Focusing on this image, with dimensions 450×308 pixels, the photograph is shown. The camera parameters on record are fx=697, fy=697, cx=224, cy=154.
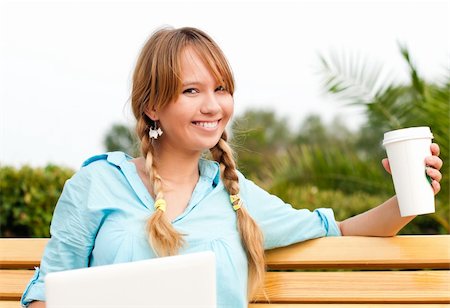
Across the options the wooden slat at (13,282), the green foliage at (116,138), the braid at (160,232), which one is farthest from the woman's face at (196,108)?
the green foliage at (116,138)

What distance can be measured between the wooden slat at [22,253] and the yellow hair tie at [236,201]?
76 centimetres

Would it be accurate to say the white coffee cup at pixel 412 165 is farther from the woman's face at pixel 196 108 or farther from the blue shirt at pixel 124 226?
the woman's face at pixel 196 108

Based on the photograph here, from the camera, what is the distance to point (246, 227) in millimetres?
2393

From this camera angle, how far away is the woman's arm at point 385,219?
7.45 feet

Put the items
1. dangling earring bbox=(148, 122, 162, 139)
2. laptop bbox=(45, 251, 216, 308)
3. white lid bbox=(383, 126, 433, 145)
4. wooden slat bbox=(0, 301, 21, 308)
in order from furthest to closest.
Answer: wooden slat bbox=(0, 301, 21, 308) → dangling earring bbox=(148, 122, 162, 139) → white lid bbox=(383, 126, 433, 145) → laptop bbox=(45, 251, 216, 308)

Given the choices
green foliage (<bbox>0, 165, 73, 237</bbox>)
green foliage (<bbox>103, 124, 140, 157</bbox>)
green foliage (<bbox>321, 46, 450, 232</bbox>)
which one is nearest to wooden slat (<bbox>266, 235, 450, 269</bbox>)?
green foliage (<bbox>321, 46, 450, 232</bbox>)

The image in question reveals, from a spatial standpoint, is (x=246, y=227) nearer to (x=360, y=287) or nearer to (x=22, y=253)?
(x=360, y=287)

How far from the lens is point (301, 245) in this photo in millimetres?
2572

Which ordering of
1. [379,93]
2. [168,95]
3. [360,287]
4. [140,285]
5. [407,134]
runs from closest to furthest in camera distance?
[140,285] → [407,134] → [168,95] → [360,287] → [379,93]

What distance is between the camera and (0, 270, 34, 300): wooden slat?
2701 mm

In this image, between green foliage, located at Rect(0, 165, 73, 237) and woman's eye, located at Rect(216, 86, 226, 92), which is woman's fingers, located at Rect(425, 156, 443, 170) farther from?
green foliage, located at Rect(0, 165, 73, 237)

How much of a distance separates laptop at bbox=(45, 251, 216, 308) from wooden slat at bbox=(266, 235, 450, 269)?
2.55ft

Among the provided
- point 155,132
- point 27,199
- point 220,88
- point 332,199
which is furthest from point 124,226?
point 332,199

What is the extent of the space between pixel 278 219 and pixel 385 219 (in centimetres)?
38
